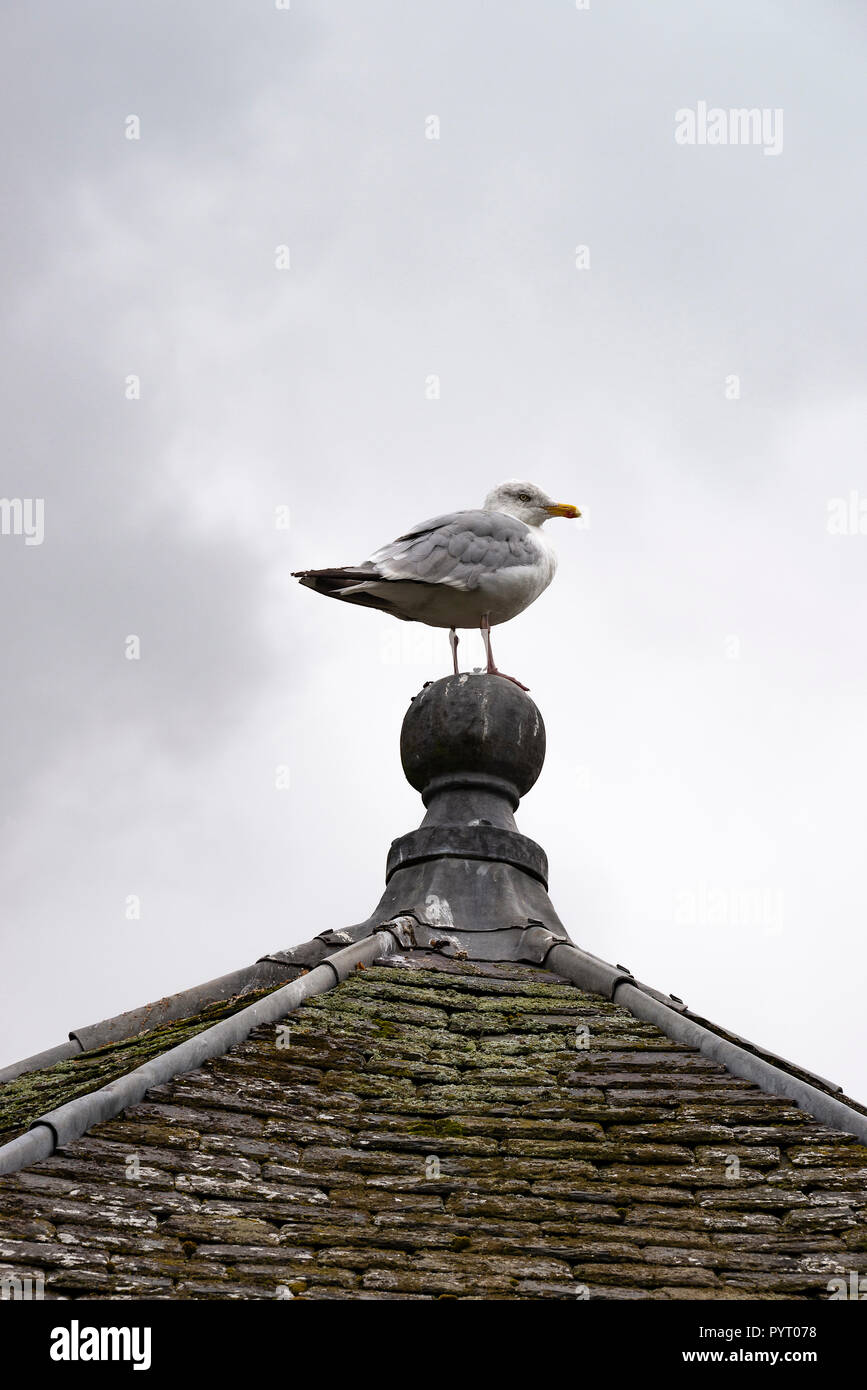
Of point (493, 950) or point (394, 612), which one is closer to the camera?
point (493, 950)

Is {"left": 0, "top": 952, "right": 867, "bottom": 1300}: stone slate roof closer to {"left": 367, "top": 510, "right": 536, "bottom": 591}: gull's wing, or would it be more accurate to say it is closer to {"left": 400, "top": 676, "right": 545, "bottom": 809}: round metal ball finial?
{"left": 400, "top": 676, "right": 545, "bottom": 809}: round metal ball finial

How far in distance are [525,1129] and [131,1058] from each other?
2.00m

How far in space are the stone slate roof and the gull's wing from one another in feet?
10.5

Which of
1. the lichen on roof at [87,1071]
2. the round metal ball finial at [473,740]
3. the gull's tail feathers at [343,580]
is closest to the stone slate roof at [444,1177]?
the lichen on roof at [87,1071]

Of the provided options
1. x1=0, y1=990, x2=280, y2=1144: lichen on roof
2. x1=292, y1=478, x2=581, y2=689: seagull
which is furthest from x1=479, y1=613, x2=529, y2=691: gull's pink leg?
x1=0, y1=990, x2=280, y2=1144: lichen on roof

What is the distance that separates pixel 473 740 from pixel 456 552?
120 centimetres

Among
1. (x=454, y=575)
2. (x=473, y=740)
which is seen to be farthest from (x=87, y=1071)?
(x=454, y=575)

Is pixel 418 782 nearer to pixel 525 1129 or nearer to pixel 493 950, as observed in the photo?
pixel 493 950

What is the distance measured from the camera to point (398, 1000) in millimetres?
6949

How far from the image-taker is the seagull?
9250mm

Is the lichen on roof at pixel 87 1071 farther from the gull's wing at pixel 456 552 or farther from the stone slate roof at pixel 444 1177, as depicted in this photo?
the gull's wing at pixel 456 552

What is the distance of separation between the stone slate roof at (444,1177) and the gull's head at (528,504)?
4.39 m

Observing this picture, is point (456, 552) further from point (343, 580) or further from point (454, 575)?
point (343, 580)
